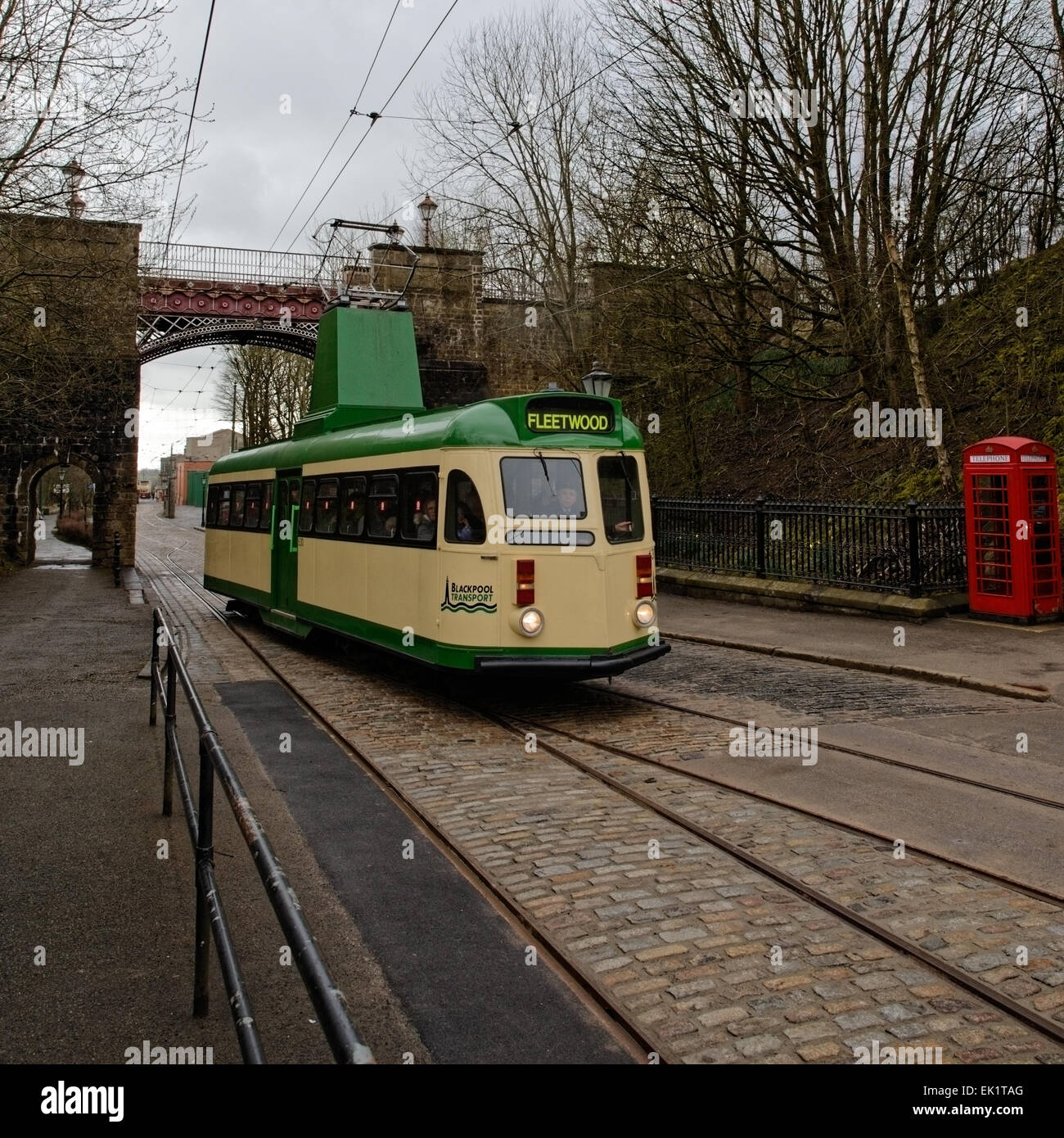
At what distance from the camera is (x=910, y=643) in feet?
45.1

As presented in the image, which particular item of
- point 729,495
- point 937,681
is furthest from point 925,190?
point 937,681

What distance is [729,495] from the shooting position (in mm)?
25031

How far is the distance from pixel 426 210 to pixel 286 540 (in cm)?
2842

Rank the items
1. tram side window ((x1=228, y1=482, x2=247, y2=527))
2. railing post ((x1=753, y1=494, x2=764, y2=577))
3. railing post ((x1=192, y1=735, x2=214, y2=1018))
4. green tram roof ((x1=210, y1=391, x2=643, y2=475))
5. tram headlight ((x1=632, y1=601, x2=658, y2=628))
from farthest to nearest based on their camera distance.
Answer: railing post ((x1=753, y1=494, x2=764, y2=577)) → tram side window ((x1=228, y1=482, x2=247, y2=527)) → tram headlight ((x1=632, y1=601, x2=658, y2=628)) → green tram roof ((x1=210, y1=391, x2=643, y2=475)) → railing post ((x1=192, y1=735, x2=214, y2=1018))

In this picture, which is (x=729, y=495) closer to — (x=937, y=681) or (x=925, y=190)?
(x=925, y=190)

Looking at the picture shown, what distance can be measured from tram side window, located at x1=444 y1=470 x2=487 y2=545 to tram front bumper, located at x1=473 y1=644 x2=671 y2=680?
1.12 meters

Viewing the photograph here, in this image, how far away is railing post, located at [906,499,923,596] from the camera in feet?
50.3

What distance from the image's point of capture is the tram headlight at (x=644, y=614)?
406 inches

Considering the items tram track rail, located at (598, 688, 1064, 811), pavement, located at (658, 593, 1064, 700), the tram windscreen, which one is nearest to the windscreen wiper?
the tram windscreen
